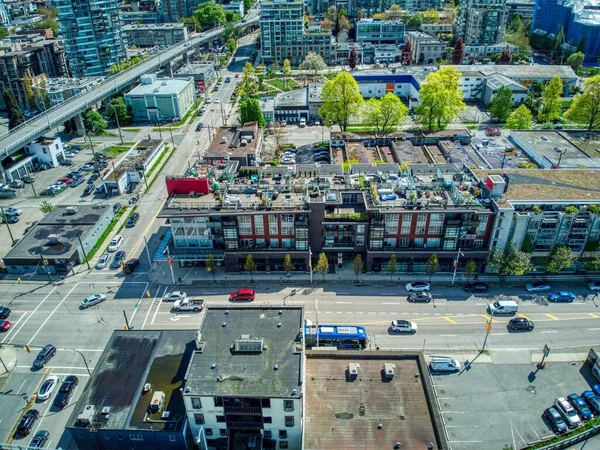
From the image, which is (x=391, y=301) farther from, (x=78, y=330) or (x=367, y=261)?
(x=78, y=330)

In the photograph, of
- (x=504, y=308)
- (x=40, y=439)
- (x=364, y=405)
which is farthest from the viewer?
(x=504, y=308)

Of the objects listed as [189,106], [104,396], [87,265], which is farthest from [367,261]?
[189,106]

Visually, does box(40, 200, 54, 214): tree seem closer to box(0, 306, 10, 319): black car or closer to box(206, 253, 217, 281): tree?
box(0, 306, 10, 319): black car

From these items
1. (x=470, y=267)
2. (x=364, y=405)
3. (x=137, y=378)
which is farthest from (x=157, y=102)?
(x=364, y=405)

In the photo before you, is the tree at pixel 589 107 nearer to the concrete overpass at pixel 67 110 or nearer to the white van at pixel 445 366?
the white van at pixel 445 366

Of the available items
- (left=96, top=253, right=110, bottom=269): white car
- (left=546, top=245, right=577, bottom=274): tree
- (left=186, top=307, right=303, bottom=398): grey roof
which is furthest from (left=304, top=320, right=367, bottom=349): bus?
(left=96, top=253, right=110, bottom=269): white car

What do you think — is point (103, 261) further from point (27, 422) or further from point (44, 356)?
point (27, 422)
